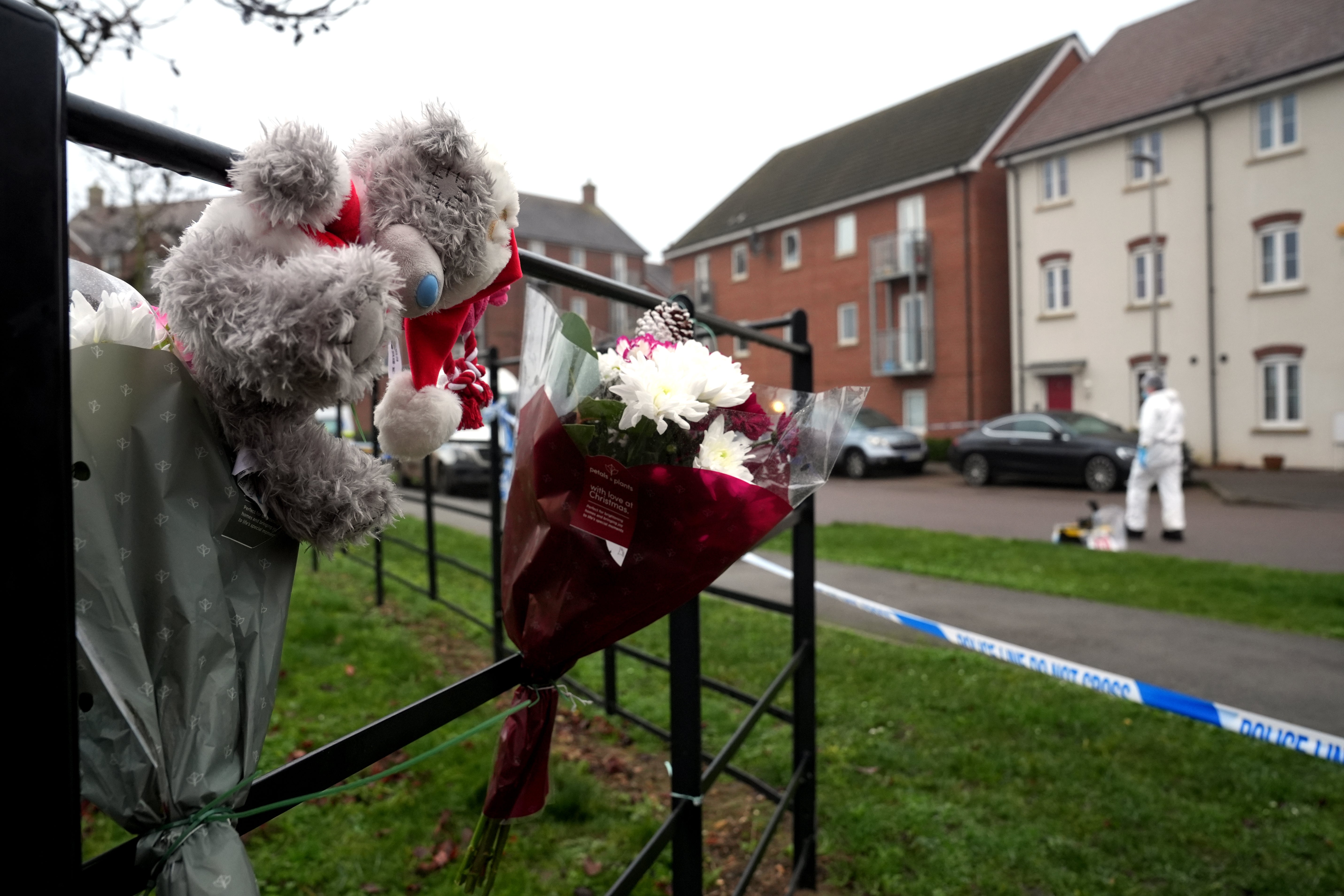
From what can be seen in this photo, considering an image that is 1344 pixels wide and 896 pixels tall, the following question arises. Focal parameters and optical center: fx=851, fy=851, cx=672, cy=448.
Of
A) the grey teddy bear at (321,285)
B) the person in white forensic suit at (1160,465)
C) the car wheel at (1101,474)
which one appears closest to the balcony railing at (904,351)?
the car wheel at (1101,474)

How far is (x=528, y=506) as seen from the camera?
1089mm

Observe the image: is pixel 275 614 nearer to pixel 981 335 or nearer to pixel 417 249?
pixel 417 249

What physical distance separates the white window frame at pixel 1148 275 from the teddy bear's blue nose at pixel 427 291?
21.2 meters

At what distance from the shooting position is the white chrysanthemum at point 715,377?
106 cm

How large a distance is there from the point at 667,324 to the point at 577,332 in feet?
0.77

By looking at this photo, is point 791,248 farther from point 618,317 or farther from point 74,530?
point 74,530

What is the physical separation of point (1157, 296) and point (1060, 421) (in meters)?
6.31

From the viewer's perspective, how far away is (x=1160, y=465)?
969 cm

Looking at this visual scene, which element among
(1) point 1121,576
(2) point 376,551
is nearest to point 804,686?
(2) point 376,551

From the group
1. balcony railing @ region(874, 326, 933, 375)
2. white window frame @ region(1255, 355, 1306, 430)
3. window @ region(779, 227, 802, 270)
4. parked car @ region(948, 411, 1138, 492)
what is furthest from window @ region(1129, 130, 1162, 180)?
window @ region(779, 227, 802, 270)

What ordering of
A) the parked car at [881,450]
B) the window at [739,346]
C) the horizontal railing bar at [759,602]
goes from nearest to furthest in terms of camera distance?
the window at [739,346]
the horizontal railing bar at [759,602]
the parked car at [881,450]

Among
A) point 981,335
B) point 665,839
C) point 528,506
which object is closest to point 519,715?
point 528,506

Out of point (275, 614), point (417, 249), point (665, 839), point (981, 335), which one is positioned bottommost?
point (665, 839)

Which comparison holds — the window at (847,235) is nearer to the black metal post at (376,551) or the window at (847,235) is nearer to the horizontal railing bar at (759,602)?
the black metal post at (376,551)
